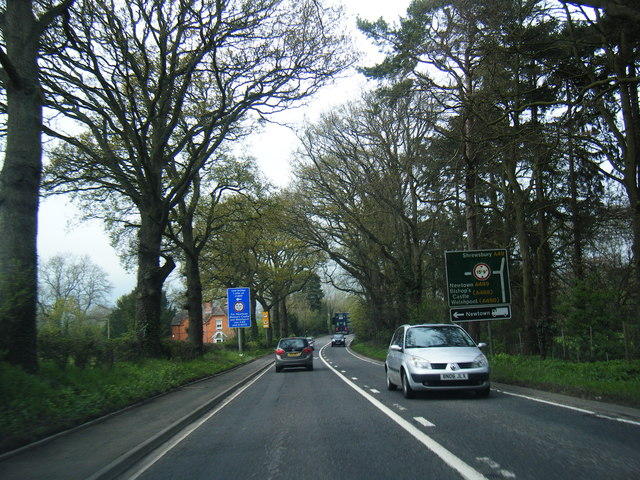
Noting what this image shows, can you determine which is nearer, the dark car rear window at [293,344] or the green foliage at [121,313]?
the dark car rear window at [293,344]

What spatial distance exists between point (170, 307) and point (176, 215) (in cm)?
4389

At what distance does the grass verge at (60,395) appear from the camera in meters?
7.72

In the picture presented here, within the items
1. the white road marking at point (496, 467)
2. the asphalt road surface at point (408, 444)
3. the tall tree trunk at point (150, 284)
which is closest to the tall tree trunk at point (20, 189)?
the asphalt road surface at point (408, 444)

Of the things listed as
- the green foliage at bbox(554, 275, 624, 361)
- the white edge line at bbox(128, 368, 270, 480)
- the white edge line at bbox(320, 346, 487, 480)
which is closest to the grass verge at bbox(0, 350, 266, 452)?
the white edge line at bbox(128, 368, 270, 480)

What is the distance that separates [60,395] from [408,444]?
6.62 metres

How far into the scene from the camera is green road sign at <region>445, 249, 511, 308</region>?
59.7 feet

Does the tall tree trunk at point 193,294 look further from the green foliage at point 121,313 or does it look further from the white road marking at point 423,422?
the green foliage at point 121,313

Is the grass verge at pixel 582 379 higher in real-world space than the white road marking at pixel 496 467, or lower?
lower

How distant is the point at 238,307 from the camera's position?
34719 millimetres

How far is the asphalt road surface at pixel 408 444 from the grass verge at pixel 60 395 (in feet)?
6.37

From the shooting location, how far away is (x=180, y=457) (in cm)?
682

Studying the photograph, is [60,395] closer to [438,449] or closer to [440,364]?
[438,449]

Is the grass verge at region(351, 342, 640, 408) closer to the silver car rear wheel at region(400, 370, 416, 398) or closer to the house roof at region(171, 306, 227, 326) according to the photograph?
the silver car rear wheel at region(400, 370, 416, 398)

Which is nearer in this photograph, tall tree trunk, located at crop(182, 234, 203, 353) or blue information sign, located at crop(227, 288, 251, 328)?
tall tree trunk, located at crop(182, 234, 203, 353)
